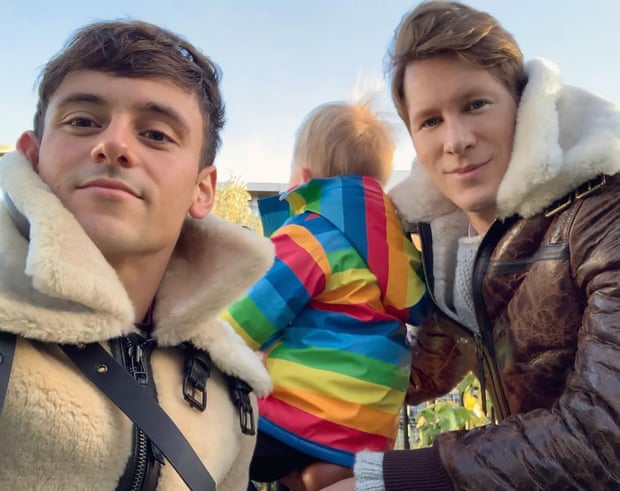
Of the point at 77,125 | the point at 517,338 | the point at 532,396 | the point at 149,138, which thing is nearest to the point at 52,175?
the point at 77,125

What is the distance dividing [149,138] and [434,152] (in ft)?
3.27

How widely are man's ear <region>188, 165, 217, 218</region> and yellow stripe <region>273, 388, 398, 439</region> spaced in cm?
67

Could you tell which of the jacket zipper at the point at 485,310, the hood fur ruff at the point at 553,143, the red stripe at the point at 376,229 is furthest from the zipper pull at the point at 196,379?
the hood fur ruff at the point at 553,143

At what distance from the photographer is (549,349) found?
1.74 m

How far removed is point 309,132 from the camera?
2.57m

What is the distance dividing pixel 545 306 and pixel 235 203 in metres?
16.8

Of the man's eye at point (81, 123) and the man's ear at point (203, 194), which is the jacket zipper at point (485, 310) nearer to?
the man's ear at point (203, 194)

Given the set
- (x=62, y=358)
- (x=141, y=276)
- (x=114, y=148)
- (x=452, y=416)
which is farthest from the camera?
(x=452, y=416)

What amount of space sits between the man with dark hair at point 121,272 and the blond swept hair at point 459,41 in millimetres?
703


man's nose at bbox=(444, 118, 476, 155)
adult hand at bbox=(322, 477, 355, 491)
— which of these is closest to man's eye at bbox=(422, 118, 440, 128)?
man's nose at bbox=(444, 118, 476, 155)

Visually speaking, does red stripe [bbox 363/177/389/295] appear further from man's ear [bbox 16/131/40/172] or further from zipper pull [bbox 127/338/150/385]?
man's ear [bbox 16/131/40/172]

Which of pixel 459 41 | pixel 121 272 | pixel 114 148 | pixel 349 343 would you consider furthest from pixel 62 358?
pixel 459 41

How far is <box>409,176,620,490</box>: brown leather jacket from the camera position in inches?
54.8

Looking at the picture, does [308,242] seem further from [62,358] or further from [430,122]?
[62,358]
